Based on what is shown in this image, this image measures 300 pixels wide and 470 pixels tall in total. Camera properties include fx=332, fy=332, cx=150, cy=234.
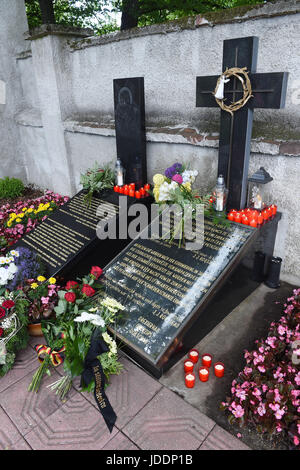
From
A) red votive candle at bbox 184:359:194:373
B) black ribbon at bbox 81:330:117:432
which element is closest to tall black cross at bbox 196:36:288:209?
red votive candle at bbox 184:359:194:373

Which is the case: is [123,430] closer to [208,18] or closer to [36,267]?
[36,267]

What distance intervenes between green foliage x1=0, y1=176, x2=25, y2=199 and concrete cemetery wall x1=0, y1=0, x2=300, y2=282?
534mm

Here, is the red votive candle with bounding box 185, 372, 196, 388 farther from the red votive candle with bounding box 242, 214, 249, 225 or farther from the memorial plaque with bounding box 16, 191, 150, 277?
the memorial plaque with bounding box 16, 191, 150, 277

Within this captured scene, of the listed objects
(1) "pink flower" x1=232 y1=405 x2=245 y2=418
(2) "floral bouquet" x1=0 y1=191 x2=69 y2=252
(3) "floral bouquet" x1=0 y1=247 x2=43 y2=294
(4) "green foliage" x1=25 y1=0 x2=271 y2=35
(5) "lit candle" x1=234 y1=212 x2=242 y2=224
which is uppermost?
(4) "green foliage" x1=25 y1=0 x2=271 y2=35

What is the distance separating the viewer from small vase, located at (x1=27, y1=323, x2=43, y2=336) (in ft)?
12.7

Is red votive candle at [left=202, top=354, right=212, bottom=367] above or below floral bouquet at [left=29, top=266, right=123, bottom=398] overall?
below

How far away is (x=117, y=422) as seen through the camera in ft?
9.34

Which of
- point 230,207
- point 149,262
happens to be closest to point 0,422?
point 149,262

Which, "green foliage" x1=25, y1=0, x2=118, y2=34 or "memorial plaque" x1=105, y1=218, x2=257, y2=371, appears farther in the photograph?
"green foliage" x1=25, y1=0, x2=118, y2=34

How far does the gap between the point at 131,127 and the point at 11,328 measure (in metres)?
3.50

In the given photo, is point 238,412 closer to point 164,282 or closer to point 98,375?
point 98,375

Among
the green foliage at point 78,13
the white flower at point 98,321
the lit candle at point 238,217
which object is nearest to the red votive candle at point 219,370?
the white flower at point 98,321

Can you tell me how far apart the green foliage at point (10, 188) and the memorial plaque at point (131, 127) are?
4.13 meters

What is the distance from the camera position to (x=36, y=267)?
4332 millimetres
